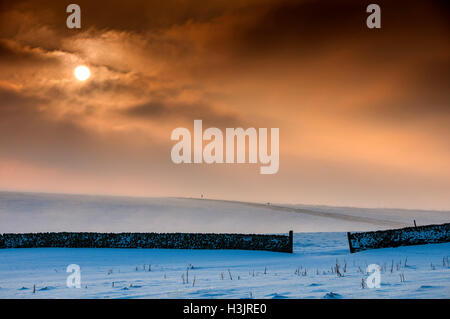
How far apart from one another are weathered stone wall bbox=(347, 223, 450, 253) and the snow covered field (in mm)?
773

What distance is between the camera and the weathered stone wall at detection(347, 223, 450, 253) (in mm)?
24938

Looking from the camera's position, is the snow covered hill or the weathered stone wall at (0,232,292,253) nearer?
the weathered stone wall at (0,232,292,253)

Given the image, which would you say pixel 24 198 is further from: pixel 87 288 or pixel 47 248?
pixel 87 288

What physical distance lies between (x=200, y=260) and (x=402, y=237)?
1171 centimetres

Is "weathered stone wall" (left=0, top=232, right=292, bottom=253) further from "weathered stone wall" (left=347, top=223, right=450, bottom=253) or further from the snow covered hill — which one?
the snow covered hill

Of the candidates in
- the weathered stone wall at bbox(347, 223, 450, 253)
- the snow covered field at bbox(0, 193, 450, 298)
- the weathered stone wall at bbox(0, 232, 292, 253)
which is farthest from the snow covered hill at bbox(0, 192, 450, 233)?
the weathered stone wall at bbox(347, 223, 450, 253)

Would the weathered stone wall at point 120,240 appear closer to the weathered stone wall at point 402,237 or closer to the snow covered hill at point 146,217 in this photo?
the weathered stone wall at point 402,237

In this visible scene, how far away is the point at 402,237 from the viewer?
997 inches

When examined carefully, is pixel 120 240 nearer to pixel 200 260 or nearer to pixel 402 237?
pixel 200 260

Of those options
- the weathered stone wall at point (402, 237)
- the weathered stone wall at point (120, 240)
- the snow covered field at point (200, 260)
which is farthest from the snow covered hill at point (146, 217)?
the weathered stone wall at point (402, 237)

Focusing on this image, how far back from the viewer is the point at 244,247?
28.1 metres

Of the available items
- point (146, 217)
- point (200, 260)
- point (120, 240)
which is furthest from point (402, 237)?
point (146, 217)

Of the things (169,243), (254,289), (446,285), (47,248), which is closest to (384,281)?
(446,285)
